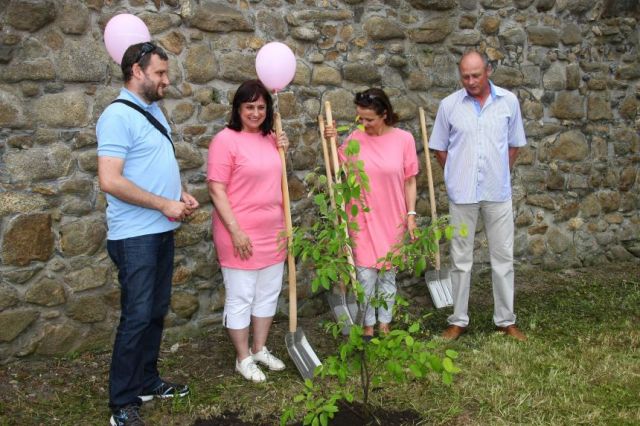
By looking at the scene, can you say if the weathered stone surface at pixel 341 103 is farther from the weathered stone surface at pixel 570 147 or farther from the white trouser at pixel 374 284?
the weathered stone surface at pixel 570 147

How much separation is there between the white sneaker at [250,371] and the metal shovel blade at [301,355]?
0.67ft

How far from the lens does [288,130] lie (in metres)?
4.60

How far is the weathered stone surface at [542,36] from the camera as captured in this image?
5574mm

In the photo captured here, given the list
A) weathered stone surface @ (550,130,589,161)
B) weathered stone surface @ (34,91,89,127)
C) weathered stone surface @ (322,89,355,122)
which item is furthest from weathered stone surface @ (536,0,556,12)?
weathered stone surface @ (34,91,89,127)

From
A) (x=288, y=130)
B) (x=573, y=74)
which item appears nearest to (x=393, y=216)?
(x=288, y=130)

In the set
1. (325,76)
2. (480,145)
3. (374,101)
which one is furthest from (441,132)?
(325,76)

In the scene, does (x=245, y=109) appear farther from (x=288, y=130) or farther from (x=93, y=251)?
(x=93, y=251)

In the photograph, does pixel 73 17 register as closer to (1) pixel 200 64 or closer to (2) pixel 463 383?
(1) pixel 200 64

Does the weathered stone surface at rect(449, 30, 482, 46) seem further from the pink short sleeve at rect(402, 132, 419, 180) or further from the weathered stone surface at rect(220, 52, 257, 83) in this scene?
the weathered stone surface at rect(220, 52, 257, 83)

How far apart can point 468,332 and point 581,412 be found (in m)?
1.28

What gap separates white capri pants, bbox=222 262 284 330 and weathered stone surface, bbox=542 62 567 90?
3179 mm

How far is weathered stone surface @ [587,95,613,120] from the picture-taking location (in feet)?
19.5

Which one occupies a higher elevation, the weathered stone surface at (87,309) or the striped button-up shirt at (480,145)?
the striped button-up shirt at (480,145)

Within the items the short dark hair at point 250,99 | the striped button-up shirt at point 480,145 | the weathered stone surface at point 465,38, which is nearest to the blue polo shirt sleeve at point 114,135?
the short dark hair at point 250,99
